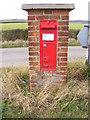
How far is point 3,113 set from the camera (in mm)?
2807

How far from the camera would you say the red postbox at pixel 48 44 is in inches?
125

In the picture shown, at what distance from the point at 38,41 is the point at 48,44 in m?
0.22

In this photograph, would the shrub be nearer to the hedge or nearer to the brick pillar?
the hedge

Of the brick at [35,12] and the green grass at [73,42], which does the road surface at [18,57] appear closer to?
the brick at [35,12]

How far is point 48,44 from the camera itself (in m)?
3.27

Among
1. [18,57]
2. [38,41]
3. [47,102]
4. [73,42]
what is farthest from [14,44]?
[47,102]

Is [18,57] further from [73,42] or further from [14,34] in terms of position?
[73,42]

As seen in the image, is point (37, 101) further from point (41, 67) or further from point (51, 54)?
point (51, 54)

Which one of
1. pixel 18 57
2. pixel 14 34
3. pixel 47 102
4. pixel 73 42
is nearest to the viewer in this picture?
pixel 47 102

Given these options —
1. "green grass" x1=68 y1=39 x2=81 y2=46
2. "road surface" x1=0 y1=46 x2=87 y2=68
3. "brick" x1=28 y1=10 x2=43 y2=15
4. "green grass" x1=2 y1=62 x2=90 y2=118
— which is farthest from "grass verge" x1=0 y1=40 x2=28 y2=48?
"brick" x1=28 y1=10 x2=43 y2=15

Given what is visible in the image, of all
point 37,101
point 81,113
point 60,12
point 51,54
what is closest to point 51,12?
point 60,12

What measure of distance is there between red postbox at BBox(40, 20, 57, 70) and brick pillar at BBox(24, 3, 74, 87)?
7 centimetres

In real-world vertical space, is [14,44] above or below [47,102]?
above

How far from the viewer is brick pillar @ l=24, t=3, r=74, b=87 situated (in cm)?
317
